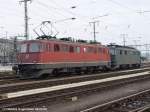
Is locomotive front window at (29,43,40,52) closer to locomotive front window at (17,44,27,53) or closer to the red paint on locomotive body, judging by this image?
the red paint on locomotive body

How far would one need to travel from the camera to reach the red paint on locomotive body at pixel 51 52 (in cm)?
2598

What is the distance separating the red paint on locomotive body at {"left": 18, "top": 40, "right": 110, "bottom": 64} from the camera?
25980mm

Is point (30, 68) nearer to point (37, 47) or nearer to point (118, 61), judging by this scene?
point (37, 47)

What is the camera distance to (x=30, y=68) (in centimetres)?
2567

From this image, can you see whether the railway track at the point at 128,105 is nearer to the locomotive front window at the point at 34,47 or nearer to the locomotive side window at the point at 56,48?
the locomotive front window at the point at 34,47

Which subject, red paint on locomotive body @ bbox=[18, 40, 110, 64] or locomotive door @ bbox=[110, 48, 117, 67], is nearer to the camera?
red paint on locomotive body @ bbox=[18, 40, 110, 64]

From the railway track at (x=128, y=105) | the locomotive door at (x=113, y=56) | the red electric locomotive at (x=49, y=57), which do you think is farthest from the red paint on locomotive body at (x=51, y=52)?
the railway track at (x=128, y=105)

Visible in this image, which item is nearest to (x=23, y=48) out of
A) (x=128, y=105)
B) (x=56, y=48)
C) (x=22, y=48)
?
(x=22, y=48)

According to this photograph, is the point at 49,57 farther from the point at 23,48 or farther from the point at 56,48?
the point at 23,48

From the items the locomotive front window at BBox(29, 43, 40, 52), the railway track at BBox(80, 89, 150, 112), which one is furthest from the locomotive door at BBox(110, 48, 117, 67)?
the railway track at BBox(80, 89, 150, 112)

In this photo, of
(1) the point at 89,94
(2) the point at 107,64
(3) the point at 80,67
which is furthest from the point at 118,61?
(1) the point at 89,94

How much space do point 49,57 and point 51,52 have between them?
50 centimetres

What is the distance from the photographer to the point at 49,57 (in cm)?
2658

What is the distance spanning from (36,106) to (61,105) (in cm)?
A: 104
